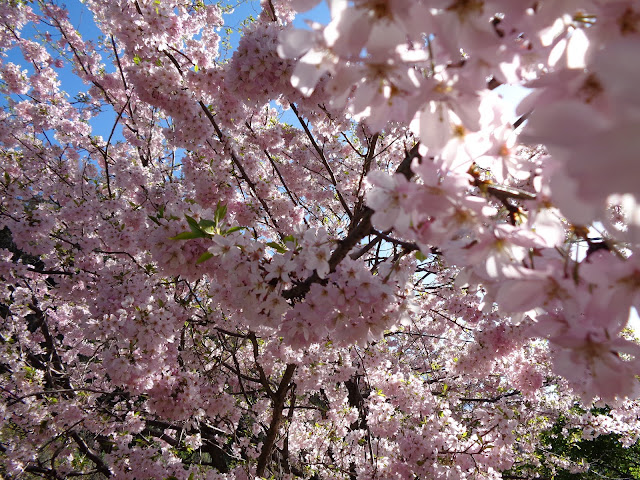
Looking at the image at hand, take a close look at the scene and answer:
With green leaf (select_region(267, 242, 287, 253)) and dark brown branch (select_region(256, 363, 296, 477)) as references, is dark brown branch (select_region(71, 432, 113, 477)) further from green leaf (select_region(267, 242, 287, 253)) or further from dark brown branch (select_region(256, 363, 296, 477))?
green leaf (select_region(267, 242, 287, 253))

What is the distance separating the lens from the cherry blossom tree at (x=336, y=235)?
0.67 m

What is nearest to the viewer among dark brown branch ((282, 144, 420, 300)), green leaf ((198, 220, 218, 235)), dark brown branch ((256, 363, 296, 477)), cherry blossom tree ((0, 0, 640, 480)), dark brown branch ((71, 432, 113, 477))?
cherry blossom tree ((0, 0, 640, 480))

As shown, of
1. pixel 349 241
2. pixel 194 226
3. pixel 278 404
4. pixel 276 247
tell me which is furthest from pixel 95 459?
pixel 349 241

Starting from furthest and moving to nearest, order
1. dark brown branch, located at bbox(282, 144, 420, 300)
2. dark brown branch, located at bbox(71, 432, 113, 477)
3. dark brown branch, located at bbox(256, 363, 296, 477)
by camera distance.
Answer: dark brown branch, located at bbox(71, 432, 113, 477)
dark brown branch, located at bbox(256, 363, 296, 477)
dark brown branch, located at bbox(282, 144, 420, 300)

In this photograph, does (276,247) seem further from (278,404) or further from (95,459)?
(95,459)

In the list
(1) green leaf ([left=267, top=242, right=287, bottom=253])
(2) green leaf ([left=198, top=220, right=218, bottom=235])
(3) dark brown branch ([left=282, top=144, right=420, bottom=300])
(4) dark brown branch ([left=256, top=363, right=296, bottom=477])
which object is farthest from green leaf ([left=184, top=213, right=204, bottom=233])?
(4) dark brown branch ([left=256, top=363, right=296, bottom=477])

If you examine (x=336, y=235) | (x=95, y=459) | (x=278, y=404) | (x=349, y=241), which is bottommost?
(x=95, y=459)

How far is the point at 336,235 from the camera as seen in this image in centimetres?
458

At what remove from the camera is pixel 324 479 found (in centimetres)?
457

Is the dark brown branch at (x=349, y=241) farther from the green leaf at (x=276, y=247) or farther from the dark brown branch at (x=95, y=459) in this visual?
the dark brown branch at (x=95, y=459)

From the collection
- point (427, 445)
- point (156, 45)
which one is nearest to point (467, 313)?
point (427, 445)

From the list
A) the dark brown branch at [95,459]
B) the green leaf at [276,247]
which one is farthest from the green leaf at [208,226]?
the dark brown branch at [95,459]

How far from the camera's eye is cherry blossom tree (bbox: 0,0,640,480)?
0.67 metres

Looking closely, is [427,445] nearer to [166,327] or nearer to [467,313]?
[467,313]
